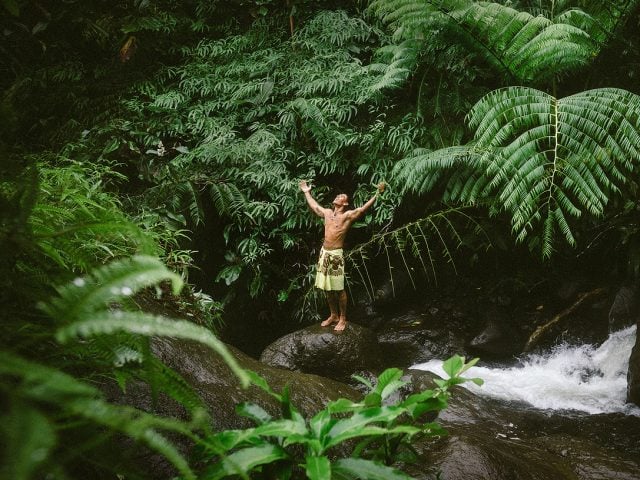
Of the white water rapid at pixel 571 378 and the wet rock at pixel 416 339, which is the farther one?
the wet rock at pixel 416 339

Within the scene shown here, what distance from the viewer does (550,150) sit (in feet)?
11.9

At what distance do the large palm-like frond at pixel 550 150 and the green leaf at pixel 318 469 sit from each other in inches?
119

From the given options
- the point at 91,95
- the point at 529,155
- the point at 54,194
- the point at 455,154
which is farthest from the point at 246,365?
the point at 91,95

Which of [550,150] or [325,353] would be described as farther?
[325,353]

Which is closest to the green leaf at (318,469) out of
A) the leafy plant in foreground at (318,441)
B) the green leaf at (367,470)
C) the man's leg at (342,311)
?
the leafy plant in foreground at (318,441)

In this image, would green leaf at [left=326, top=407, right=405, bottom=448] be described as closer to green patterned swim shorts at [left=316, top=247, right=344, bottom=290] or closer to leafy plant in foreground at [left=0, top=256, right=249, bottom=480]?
leafy plant in foreground at [left=0, top=256, right=249, bottom=480]

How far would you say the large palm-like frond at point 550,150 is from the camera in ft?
11.6

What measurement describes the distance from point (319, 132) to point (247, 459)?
14.1ft

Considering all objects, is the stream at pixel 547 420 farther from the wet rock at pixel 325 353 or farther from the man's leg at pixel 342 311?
the man's leg at pixel 342 311

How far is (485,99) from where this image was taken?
4117mm

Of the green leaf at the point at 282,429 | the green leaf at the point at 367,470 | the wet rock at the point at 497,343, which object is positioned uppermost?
the green leaf at the point at 282,429

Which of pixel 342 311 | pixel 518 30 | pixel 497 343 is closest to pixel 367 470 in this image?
pixel 342 311

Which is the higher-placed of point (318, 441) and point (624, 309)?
point (318, 441)

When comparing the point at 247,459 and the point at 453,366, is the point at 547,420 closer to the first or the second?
the point at 453,366
